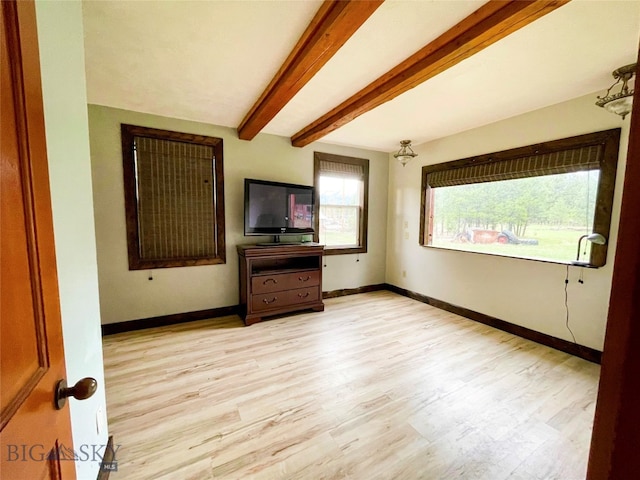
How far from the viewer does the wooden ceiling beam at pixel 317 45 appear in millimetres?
1293

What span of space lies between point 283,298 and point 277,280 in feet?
0.85

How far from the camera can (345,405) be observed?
183 cm

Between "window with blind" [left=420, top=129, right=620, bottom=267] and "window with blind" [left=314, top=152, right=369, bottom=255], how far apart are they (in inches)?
41.6

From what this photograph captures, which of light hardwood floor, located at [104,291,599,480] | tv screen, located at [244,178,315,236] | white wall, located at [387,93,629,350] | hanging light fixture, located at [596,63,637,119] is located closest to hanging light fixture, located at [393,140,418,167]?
white wall, located at [387,93,629,350]

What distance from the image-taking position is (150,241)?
2.98 meters

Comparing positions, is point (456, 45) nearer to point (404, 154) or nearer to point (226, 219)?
point (404, 154)

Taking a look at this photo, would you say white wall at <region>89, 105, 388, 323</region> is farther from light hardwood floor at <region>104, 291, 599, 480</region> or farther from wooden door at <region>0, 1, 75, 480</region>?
wooden door at <region>0, 1, 75, 480</region>

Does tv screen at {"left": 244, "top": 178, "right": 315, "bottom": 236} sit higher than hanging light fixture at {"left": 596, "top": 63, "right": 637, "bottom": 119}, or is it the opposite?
hanging light fixture at {"left": 596, "top": 63, "right": 637, "bottom": 119}

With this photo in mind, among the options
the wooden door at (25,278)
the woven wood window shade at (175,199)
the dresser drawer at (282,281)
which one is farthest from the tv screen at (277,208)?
the wooden door at (25,278)

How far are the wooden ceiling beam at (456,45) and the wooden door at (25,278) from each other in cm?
185

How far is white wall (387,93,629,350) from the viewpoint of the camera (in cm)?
235

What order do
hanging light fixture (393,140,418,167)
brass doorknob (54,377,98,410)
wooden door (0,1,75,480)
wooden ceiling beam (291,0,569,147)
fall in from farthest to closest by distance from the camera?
hanging light fixture (393,140,418,167)
wooden ceiling beam (291,0,569,147)
brass doorknob (54,377,98,410)
wooden door (0,1,75,480)

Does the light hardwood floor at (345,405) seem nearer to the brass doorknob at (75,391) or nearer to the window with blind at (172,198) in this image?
the window with blind at (172,198)

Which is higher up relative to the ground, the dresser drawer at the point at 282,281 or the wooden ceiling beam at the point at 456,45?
the wooden ceiling beam at the point at 456,45
